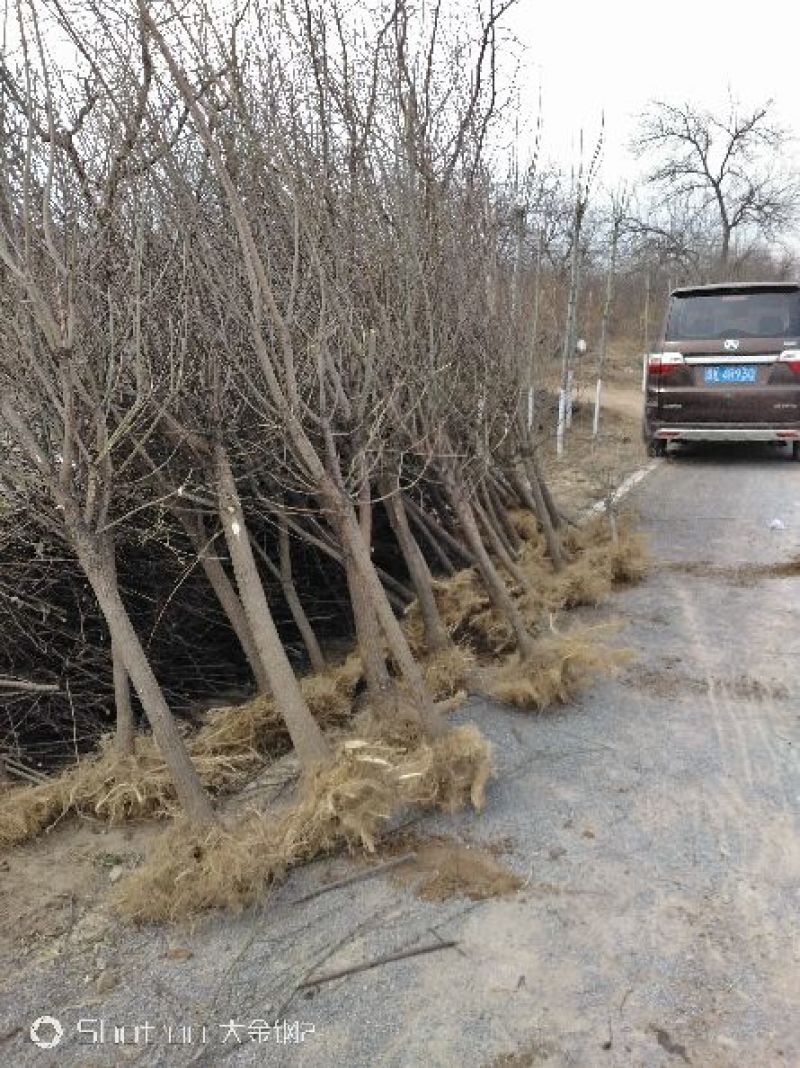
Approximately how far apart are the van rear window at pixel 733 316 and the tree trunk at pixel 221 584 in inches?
310

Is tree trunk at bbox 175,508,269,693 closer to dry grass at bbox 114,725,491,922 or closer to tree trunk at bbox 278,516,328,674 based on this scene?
tree trunk at bbox 278,516,328,674

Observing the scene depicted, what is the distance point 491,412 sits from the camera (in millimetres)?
5844

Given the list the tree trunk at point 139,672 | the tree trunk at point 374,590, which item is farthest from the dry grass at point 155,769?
the tree trunk at point 374,590

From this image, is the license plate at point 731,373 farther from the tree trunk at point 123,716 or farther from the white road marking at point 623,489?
the tree trunk at point 123,716

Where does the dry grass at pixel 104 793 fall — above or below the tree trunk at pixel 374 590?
below

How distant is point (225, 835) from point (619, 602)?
11.8ft

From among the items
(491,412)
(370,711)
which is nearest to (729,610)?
(491,412)

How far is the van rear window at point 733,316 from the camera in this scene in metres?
10.6

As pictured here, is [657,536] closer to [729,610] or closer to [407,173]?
[729,610]

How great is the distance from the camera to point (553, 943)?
9.09 feet

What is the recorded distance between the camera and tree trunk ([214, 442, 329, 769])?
147 inches

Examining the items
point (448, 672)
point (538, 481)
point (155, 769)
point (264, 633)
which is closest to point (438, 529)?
point (538, 481)

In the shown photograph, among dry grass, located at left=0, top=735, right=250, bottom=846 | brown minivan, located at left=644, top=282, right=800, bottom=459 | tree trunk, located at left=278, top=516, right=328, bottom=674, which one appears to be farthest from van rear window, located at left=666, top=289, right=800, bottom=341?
dry grass, located at left=0, top=735, right=250, bottom=846

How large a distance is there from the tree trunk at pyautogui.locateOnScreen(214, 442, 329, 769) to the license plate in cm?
828
